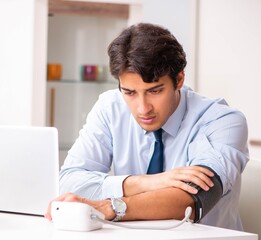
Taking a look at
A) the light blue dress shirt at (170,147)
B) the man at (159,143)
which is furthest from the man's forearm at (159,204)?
the light blue dress shirt at (170,147)

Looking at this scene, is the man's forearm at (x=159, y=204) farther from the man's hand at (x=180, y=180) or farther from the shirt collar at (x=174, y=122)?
the shirt collar at (x=174, y=122)

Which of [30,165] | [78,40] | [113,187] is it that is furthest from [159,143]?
[78,40]

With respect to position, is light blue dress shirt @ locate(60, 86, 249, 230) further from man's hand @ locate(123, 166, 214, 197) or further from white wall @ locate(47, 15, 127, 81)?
white wall @ locate(47, 15, 127, 81)

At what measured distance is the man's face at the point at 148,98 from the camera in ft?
6.82

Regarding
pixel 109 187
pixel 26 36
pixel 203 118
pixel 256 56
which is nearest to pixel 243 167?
pixel 203 118

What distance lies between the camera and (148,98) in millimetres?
2098

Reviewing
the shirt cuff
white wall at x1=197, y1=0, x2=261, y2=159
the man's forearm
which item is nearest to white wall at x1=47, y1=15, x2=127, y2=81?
white wall at x1=197, y1=0, x2=261, y2=159

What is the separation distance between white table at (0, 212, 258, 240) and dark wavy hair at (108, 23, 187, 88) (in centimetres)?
62

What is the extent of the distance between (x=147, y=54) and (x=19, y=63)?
2.39 m

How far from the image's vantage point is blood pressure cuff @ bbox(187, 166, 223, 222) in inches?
70.4

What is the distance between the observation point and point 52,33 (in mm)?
5969

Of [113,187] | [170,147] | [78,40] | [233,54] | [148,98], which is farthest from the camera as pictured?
[78,40]

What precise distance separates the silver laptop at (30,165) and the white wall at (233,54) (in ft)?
8.18

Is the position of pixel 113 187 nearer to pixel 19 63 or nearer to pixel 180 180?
pixel 180 180
